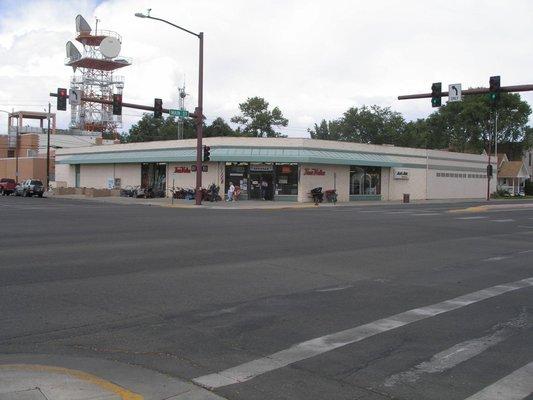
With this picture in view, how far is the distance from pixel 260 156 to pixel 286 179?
315 centimetres

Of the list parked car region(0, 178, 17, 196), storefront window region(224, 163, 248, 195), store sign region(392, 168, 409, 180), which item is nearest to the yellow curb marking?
storefront window region(224, 163, 248, 195)

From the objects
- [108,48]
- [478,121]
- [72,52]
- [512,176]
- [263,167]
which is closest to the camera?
[263,167]

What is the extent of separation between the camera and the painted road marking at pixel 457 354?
17.8 feet

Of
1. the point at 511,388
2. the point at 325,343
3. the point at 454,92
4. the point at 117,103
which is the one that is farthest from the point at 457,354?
the point at 117,103

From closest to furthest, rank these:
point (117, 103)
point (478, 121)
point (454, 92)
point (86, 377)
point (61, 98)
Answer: point (86, 377)
point (454, 92)
point (61, 98)
point (117, 103)
point (478, 121)

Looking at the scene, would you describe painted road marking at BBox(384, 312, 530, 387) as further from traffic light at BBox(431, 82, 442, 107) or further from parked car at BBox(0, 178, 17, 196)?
parked car at BBox(0, 178, 17, 196)

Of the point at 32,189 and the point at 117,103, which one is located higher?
the point at 117,103

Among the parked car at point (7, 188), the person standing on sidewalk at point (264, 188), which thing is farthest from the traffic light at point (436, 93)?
the parked car at point (7, 188)

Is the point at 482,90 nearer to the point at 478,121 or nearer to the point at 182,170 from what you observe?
the point at 182,170

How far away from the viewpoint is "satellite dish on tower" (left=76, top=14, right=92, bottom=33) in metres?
83.8

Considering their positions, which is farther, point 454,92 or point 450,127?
point 450,127

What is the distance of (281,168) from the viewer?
155 feet

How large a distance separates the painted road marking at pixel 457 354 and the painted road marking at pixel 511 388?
54 cm

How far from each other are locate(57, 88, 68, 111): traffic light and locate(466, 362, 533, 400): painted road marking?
27.7 meters
